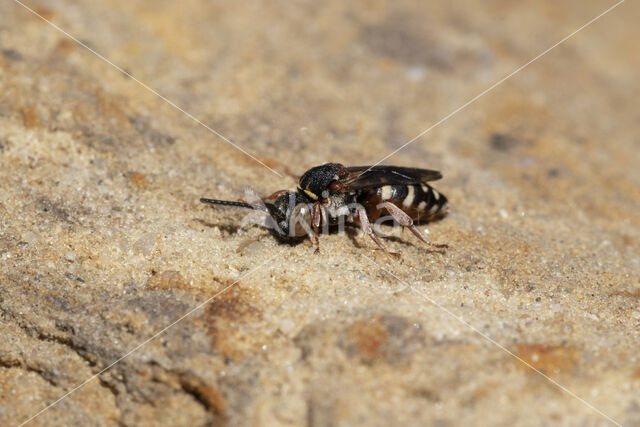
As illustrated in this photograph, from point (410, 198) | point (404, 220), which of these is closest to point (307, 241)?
point (404, 220)

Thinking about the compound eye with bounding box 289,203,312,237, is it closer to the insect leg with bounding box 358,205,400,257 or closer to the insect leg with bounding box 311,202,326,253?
the insect leg with bounding box 311,202,326,253

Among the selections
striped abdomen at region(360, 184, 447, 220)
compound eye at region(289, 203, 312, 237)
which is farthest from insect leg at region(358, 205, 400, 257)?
compound eye at region(289, 203, 312, 237)

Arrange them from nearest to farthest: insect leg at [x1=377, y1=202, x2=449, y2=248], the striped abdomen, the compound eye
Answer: the compound eye → insect leg at [x1=377, y1=202, x2=449, y2=248] → the striped abdomen

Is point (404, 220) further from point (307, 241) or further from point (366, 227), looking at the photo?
point (307, 241)

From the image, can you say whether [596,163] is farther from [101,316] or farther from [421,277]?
[101,316]

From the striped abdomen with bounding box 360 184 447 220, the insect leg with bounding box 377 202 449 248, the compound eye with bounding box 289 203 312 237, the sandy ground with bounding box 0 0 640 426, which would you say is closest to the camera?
the sandy ground with bounding box 0 0 640 426

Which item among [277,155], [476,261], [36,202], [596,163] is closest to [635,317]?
[476,261]

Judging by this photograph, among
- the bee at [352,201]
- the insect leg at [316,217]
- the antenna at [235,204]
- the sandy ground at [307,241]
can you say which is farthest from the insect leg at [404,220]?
the antenna at [235,204]

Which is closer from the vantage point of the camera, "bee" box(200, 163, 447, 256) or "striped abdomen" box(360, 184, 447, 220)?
"bee" box(200, 163, 447, 256)
